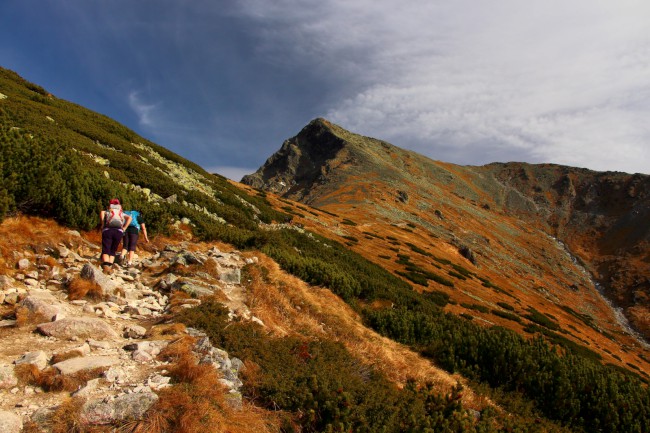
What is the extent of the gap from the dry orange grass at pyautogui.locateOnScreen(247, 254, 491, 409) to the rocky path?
767mm

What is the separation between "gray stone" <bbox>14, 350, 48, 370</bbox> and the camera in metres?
4.89

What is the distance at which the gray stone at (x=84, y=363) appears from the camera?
16.1ft

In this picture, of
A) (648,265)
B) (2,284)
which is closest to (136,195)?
(2,284)

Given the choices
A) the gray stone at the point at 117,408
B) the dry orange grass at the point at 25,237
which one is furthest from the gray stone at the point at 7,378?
the dry orange grass at the point at 25,237

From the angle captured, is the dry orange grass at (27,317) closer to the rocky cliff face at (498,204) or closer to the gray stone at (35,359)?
the gray stone at (35,359)

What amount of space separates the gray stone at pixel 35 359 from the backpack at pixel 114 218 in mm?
5030

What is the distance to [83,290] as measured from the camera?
7.58 metres

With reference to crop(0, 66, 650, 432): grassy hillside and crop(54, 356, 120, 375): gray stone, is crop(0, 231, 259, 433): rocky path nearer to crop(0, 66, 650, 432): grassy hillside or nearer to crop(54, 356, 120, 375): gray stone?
crop(54, 356, 120, 375): gray stone

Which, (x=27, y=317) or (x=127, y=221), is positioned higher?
(x=127, y=221)

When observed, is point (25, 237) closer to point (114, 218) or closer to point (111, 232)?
point (111, 232)

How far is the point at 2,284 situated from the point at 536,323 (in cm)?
3639

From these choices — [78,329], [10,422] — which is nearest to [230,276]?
[78,329]

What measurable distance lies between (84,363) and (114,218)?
5542mm

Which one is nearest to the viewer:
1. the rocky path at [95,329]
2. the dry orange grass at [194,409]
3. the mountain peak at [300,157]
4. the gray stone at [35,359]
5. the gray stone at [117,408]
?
the gray stone at [117,408]
